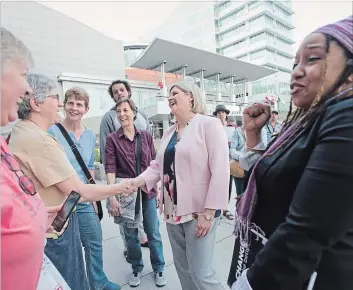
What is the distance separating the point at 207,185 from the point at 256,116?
65cm

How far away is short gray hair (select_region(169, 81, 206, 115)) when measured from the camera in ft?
6.59

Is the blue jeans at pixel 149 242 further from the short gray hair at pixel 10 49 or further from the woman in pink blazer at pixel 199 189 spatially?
the short gray hair at pixel 10 49

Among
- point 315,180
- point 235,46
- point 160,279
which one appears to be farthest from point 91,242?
point 235,46

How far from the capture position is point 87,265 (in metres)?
2.40

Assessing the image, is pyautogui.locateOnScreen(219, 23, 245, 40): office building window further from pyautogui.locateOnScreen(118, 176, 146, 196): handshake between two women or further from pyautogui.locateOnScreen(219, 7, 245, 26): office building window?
pyautogui.locateOnScreen(118, 176, 146, 196): handshake between two women

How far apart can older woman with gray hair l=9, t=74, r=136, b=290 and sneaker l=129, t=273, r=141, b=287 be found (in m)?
0.72

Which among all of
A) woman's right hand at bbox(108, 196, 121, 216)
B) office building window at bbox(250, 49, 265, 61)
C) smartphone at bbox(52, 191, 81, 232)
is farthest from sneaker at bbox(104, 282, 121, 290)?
Result: office building window at bbox(250, 49, 265, 61)

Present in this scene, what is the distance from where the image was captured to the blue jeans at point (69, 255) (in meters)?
1.76

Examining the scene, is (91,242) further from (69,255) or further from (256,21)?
(256,21)

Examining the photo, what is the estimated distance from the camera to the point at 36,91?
5.67 feet

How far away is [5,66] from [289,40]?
69.9m

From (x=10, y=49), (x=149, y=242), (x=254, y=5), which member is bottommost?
(x=149, y=242)

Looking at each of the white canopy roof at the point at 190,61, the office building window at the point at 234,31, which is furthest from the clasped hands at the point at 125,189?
the office building window at the point at 234,31

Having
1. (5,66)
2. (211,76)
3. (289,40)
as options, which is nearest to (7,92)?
(5,66)
